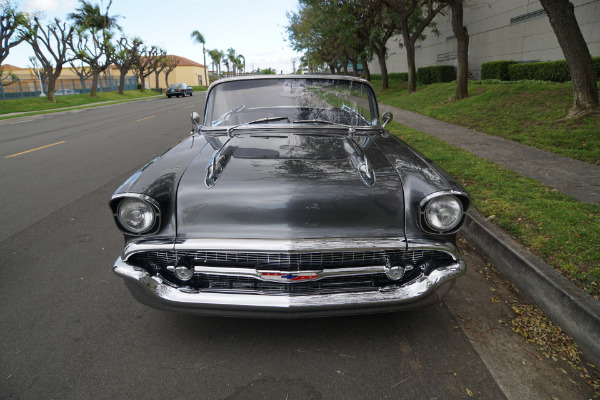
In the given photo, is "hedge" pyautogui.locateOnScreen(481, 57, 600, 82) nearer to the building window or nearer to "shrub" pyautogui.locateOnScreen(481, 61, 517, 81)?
"shrub" pyautogui.locateOnScreen(481, 61, 517, 81)

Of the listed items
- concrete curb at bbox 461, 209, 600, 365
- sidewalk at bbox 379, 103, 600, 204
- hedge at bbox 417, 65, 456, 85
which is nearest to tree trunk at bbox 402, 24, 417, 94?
hedge at bbox 417, 65, 456, 85

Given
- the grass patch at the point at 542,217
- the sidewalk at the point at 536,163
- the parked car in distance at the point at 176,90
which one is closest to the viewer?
the grass patch at the point at 542,217

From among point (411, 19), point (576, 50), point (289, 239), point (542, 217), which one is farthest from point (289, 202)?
point (411, 19)

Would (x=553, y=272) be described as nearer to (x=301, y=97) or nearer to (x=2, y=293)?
(x=301, y=97)

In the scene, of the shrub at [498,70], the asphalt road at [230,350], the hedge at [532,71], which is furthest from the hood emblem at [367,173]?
the shrub at [498,70]

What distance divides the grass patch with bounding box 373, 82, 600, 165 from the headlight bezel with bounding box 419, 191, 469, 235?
204 inches

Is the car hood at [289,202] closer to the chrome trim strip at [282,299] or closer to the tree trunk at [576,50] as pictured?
the chrome trim strip at [282,299]

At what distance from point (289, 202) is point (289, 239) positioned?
0.21 meters

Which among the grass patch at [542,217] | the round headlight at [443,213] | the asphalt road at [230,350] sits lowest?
the asphalt road at [230,350]

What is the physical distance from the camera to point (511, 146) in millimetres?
7715

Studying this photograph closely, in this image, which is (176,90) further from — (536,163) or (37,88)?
(536,163)

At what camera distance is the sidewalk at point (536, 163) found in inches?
196

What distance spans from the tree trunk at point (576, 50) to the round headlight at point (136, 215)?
897 cm

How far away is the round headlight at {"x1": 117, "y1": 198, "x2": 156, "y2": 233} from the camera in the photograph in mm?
2293
